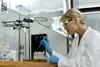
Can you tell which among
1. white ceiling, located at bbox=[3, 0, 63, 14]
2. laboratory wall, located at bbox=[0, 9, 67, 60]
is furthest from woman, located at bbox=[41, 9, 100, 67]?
white ceiling, located at bbox=[3, 0, 63, 14]

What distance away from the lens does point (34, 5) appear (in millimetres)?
2502

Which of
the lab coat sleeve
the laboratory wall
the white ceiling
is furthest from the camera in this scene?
the white ceiling

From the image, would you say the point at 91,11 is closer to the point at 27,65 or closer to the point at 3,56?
the point at 3,56

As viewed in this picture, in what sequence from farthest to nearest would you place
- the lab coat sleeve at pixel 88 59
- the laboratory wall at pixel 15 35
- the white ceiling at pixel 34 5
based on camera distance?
1. the white ceiling at pixel 34 5
2. the laboratory wall at pixel 15 35
3. the lab coat sleeve at pixel 88 59

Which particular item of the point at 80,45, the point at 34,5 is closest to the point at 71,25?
the point at 80,45

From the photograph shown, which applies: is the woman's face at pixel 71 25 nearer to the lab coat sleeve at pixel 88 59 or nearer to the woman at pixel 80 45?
the woman at pixel 80 45

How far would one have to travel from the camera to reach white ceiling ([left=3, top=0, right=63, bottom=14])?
2121 mm

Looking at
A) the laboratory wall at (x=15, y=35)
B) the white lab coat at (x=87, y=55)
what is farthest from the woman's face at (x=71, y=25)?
the laboratory wall at (x=15, y=35)

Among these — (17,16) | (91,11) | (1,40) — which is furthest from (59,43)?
(1,40)

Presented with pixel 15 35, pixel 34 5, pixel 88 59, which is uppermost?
pixel 34 5

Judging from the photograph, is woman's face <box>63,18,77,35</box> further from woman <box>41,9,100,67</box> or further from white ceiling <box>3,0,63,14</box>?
white ceiling <box>3,0,63,14</box>

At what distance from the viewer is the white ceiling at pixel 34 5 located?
212cm

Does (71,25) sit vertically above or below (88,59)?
above

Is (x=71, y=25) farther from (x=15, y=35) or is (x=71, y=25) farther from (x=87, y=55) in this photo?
Result: (x=15, y=35)
